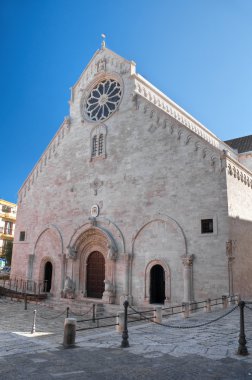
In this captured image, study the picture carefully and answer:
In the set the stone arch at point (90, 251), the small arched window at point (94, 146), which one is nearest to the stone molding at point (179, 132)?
the small arched window at point (94, 146)

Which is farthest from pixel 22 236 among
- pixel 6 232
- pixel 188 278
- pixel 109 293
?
pixel 6 232

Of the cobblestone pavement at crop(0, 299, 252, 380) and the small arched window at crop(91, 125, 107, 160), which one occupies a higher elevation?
the small arched window at crop(91, 125, 107, 160)

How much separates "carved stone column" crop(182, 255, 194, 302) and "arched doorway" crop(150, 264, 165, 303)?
2248 mm

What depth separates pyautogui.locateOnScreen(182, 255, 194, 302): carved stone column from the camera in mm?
19344

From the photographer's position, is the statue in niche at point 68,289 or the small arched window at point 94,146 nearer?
the statue in niche at point 68,289

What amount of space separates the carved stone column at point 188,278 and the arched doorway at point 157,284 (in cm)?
225

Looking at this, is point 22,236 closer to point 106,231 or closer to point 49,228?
point 49,228

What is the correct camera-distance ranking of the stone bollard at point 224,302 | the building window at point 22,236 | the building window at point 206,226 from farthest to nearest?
1. the building window at point 22,236
2. the building window at point 206,226
3. the stone bollard at point 224,302

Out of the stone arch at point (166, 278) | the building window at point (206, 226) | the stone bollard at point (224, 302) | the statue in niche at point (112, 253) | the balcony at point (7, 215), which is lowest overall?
the stone bollard at point (224, 302)

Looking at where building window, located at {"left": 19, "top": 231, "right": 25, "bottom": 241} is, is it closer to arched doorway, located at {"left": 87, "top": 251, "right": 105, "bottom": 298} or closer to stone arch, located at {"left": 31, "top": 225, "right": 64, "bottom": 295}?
stone arch, located at {"left": 31, "top": 225, "right": 64, "bottom": 295}

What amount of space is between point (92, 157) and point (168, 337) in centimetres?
1780

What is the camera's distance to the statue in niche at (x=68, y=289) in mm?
24938

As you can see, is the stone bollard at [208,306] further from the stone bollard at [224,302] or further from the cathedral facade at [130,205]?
the cathedral facade at [130,205]

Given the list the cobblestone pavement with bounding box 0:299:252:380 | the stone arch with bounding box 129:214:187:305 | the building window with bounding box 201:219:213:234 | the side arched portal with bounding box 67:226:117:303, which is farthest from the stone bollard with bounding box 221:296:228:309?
the side arched portal with bounding box 67:226:117:303
